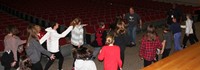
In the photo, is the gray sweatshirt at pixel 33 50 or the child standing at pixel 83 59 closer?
the child standing at pixel 83 59

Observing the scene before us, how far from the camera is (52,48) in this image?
550 cm

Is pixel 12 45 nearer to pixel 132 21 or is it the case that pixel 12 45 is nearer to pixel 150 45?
pixel 150 45

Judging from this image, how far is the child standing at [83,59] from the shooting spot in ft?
12.5

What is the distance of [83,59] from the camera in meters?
3.87

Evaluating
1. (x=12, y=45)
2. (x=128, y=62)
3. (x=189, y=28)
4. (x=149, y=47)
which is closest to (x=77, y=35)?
(x=128, y=62)

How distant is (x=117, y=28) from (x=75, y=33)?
4.34ft

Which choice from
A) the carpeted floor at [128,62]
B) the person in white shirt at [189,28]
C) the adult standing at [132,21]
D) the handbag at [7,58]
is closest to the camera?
the handbag at [7,58]

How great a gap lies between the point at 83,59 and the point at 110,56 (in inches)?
28.2

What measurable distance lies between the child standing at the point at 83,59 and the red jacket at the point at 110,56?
1.76ft

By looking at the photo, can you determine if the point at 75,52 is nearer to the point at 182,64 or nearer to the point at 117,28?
the point at 117,28

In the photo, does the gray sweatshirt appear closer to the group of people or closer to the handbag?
the group of people

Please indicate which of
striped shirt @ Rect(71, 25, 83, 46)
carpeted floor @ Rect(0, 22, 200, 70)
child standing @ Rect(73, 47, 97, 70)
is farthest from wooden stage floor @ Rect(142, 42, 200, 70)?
striped shirt @ Rect(71, 25, 83, 46)

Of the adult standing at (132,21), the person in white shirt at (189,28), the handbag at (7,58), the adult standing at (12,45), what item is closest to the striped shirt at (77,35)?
the adult standing at (12,45)

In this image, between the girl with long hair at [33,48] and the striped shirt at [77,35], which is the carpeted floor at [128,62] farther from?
the girl with long hair at [33,48]
